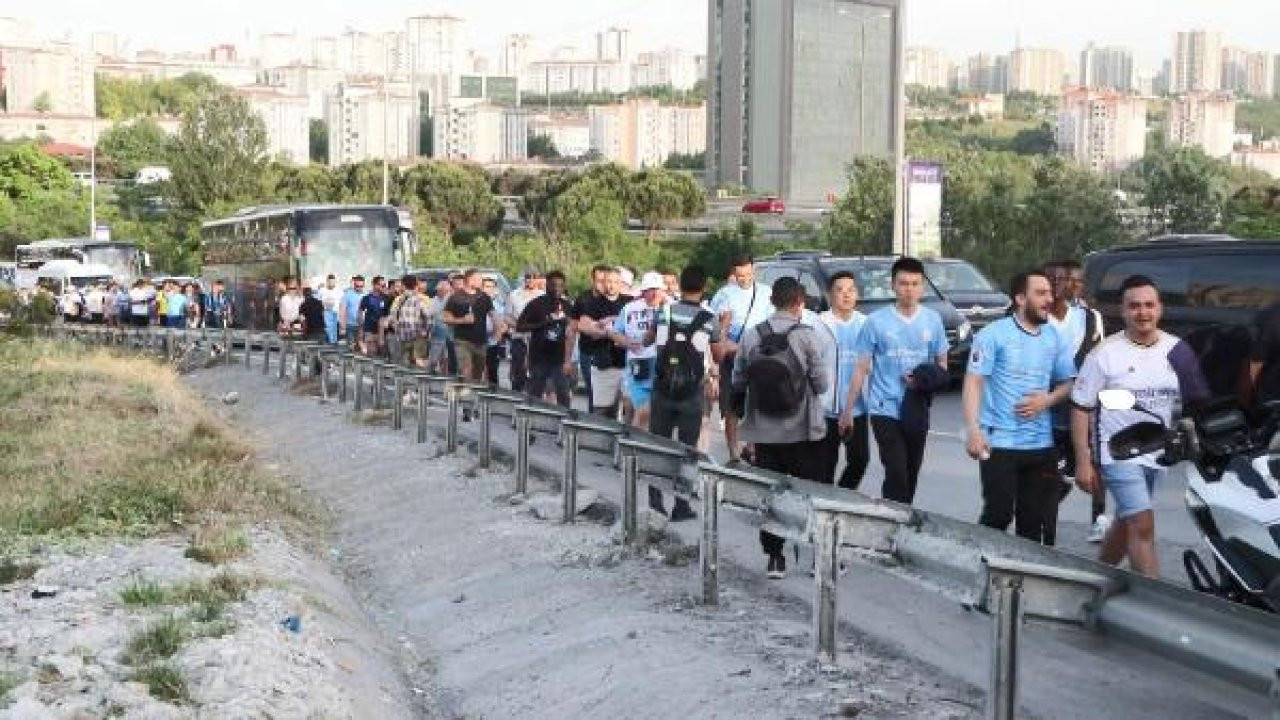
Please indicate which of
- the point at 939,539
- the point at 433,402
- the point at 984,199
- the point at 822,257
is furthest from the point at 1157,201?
the point at 939,539

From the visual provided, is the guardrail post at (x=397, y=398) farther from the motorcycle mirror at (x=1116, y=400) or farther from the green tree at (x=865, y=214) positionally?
the green tree at (x=865, y=214)

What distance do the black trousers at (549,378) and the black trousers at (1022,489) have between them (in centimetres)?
890

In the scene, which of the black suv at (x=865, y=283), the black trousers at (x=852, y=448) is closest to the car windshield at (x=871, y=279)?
the black suv at (x=865, y=283)

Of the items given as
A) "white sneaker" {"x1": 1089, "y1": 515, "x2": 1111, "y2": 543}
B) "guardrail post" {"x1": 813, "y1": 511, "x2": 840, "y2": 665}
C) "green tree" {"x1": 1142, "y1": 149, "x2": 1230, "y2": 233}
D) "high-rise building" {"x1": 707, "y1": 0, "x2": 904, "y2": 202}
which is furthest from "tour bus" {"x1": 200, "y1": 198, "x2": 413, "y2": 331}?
"high-rise building" {"x1": 707, "y1": 0, "x2": 904, "y2": 202}

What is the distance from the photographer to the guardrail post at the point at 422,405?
60.6ft

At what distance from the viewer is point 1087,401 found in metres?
8.71

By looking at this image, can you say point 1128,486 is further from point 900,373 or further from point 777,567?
point 777,567

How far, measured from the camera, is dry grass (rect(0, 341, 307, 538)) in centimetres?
1262

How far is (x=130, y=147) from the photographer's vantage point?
164 metres

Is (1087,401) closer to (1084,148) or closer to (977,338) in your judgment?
(977,338)

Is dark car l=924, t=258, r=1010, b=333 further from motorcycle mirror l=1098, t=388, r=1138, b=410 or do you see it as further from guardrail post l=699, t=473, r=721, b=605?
motorcycle mirror l=1098, t=388, r=1138, b=410

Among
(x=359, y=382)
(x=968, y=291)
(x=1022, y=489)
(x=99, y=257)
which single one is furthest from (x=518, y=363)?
(x=99, y=257)

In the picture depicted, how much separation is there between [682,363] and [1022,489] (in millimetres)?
3545

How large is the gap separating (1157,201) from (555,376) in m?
32.6
